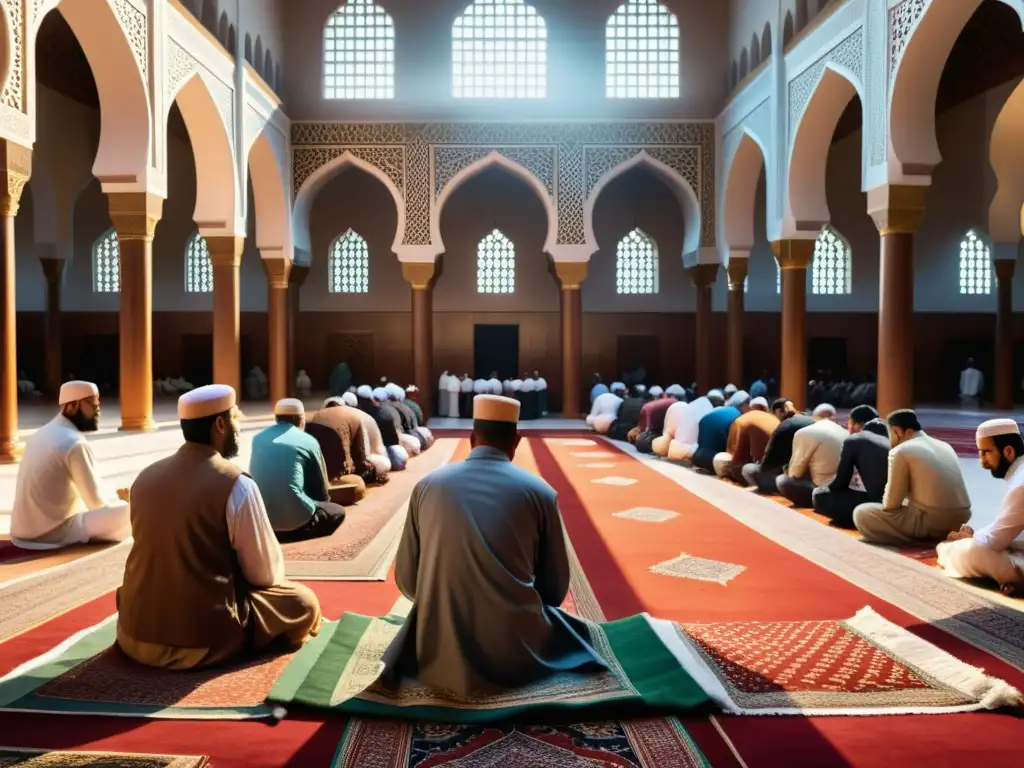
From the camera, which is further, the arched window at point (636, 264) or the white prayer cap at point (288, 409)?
A: the arched window at point (636, 264)

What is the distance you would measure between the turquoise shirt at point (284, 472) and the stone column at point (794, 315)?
8.00m

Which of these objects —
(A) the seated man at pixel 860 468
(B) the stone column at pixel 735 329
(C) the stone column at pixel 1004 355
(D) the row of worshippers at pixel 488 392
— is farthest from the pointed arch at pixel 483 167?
(A) the seated man at pixel 860 468

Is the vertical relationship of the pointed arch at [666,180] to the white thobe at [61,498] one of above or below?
above

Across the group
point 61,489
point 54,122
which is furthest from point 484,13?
point 61,489

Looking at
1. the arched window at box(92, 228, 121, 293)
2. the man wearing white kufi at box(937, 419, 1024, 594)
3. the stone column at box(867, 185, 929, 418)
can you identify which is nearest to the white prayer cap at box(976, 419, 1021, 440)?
the man wearing white kufi at box(937, 419, 1024, 594)

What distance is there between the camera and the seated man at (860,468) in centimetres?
511

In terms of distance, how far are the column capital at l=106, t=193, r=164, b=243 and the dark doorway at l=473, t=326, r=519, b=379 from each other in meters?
9.00

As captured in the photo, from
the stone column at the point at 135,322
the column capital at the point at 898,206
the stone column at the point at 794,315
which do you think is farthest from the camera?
the stone column at the point at 794,315

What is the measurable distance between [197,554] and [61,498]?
2271mm

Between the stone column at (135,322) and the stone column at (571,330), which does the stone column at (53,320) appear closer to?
the stone column at (135,322)

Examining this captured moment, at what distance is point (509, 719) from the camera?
2.45m

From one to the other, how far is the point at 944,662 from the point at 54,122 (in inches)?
627

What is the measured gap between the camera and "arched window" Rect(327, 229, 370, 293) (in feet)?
59.5

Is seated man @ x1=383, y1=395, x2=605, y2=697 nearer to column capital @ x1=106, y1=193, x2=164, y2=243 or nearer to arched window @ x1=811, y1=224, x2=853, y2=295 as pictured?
column capital @ x1=106, y1=193, x2=164, y2=243
